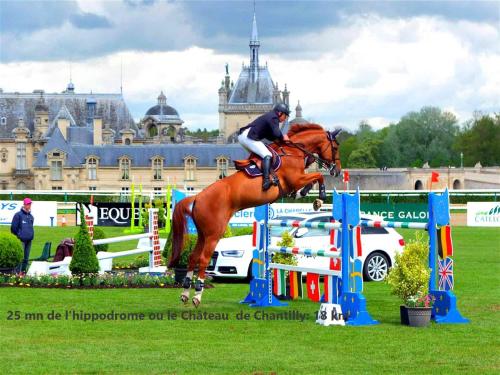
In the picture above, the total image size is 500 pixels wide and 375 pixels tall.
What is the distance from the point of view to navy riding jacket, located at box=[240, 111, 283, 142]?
16.6 meters

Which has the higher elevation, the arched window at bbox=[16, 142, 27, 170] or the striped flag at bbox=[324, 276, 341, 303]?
the arched window at bbox=[16, 142, 27, 170]

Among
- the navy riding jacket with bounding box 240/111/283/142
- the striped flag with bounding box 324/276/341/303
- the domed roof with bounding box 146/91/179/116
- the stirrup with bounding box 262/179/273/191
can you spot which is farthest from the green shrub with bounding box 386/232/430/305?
the domed roof with bounding box 146/91/179/116

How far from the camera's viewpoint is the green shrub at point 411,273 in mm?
15398

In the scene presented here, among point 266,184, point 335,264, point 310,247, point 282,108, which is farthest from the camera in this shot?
point 310,247

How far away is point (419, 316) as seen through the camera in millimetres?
15406

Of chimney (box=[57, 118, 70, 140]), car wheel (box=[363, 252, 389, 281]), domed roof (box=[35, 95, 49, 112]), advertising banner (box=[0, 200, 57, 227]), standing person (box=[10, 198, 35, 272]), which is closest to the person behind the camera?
car wheel (box=[363, 252, 389, 281])

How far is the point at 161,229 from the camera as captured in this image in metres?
42.9

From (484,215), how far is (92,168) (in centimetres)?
6726

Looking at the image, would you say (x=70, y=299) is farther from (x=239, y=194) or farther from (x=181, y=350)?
(x=181, y=350)

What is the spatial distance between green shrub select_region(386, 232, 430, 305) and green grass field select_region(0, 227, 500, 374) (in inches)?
20.6

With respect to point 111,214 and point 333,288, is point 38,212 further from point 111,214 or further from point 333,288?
point 333,288

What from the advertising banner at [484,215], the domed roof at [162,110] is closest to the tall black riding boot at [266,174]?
the advertising banner at [484,215]

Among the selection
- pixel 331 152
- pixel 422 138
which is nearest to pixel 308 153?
pixel 331 152

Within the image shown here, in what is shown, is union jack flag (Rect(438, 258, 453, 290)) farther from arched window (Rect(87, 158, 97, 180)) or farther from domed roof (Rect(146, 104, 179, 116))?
domed roof (Rect(146, 104, 179, 116))
